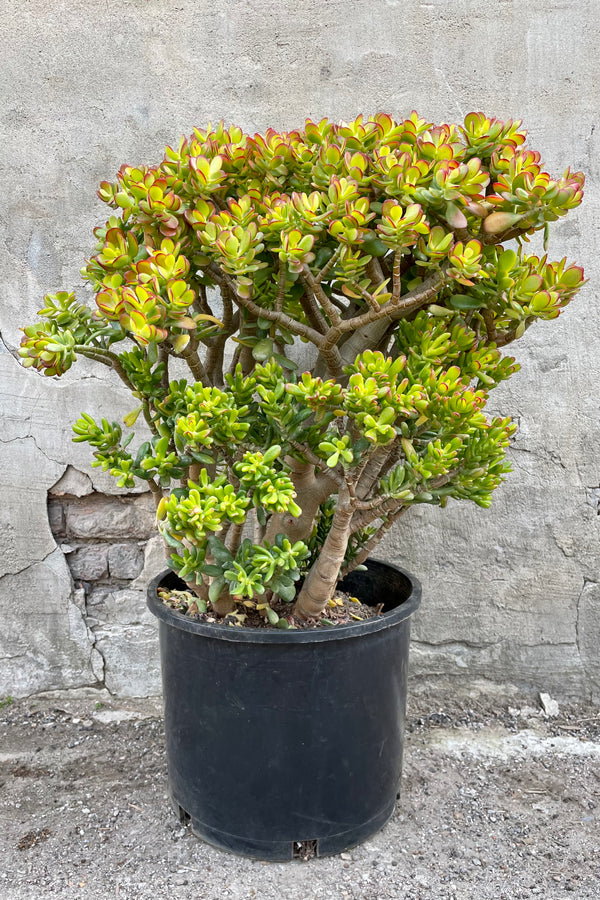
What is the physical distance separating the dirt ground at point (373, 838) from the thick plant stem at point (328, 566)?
0.58 meters

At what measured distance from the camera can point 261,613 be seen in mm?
1709

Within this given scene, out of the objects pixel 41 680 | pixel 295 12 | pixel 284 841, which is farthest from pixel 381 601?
pixel 295 12

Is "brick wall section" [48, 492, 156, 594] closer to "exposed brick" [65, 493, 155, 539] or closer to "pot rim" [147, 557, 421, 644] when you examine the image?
"exposed brick" [65, 493, 155, 539]

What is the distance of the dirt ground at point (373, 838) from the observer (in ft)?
5.05

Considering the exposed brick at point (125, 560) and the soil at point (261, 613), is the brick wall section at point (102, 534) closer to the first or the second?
the exposed brick at point (125, 560)

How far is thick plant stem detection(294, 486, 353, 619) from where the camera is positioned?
5.04 feet

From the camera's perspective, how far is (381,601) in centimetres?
195

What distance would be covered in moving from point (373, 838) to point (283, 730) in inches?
16.4

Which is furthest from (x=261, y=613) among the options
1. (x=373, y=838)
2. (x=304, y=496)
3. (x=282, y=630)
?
(x=373, y=838)

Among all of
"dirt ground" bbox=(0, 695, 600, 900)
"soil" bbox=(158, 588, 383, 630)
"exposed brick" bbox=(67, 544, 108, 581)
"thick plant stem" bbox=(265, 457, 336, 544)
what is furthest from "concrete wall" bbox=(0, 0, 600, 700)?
"thick plant stem" bbox=(265, 457, 336, 544)

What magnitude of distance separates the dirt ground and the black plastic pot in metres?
0.10

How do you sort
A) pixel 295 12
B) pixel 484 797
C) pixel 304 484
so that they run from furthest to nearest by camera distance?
pixel 295 12
pixel 484 797
pixel 304 484

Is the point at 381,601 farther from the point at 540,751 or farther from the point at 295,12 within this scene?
the point at 295,12

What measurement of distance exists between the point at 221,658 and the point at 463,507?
994 millimetres
